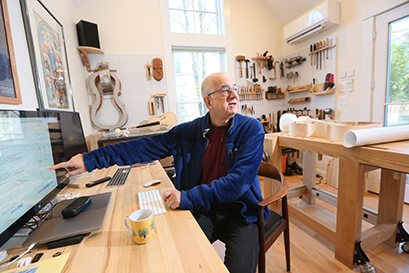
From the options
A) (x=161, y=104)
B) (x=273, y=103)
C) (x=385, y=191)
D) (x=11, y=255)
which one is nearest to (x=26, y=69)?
→ (x=11, y=255)

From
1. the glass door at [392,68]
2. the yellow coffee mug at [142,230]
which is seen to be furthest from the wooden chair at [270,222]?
the glass door at [392,68]

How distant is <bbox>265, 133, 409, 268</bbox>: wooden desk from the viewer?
1.11 m

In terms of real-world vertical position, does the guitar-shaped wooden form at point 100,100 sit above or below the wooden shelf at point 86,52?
below

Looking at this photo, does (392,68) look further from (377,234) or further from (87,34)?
(87,34)

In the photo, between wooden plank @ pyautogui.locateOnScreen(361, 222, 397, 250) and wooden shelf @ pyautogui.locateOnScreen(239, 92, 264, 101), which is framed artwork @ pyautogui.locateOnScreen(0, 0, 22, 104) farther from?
wooden shelf @ pyautogui.locateOnScreen(239, 92, 264, 101)

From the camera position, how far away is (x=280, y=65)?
4047mm

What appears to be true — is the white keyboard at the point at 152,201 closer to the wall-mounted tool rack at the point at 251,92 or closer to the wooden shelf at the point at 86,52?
the wooden shelf at the point at 86,52

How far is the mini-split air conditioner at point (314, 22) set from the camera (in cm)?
285

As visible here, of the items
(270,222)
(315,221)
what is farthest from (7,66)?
(315,221)

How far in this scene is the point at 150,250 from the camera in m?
0.64

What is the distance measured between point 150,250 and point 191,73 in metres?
3.42

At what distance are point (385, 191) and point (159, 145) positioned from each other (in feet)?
5.87

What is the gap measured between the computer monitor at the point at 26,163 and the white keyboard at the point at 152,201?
400 mm

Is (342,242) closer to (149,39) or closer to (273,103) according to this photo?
(273,103)
